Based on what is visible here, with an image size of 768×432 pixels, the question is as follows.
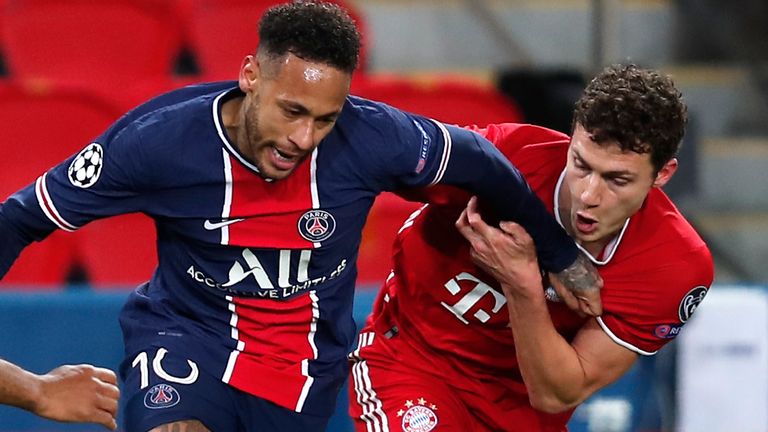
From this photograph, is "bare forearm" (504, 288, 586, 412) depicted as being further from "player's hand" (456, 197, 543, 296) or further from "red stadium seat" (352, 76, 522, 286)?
"red stadium seat" (352, 76, 522, 286)

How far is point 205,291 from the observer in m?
3.33

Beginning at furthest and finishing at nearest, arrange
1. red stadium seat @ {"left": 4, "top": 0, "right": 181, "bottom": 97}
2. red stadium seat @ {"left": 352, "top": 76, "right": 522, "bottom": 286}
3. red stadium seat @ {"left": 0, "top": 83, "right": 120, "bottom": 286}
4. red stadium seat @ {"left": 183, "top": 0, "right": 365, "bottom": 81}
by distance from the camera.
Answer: red stadium seat @ {"left": 183, "top": 0, "right": 365, "bottom": 81}
red stadium seat @ {"left": 4, "top": 0, "right": 181, "bottom": 97}
red stadium seat @ {"left": 352, "top": 76, "right": 522, "bottom": 286}
red stadium seat @ {"left": 0, "top": 83, "right": 120, "bottom": 286}

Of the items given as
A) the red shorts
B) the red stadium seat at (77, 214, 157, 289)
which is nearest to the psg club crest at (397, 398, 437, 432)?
the red shorts

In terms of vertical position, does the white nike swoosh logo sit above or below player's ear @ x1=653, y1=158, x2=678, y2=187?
above

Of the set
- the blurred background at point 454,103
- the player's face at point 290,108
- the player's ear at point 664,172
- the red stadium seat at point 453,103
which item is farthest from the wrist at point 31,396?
the red stadium seat at point 453,103

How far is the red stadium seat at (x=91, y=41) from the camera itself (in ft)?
21.6

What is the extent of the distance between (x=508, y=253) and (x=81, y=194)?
106cm

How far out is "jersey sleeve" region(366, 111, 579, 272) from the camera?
10.8 ft

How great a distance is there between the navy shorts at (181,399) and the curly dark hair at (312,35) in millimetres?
808

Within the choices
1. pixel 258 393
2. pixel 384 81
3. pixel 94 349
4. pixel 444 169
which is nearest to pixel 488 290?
pixel 444 169

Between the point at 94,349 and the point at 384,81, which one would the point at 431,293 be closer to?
the point at 94,349

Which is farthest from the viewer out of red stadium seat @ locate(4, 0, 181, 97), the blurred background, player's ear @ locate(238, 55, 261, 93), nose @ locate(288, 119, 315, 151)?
red stadium seat @ locate(4, 0, 181, 97)

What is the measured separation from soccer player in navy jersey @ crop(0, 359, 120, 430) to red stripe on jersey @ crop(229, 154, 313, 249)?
50 cm

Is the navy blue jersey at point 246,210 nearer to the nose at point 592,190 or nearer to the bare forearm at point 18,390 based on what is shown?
the nose at point 592,190
